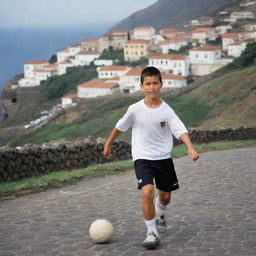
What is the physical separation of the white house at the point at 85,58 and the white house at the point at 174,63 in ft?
92.4

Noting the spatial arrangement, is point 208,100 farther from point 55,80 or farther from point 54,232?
Result: point 55,80

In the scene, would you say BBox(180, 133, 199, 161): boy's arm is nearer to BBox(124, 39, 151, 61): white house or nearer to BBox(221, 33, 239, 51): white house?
BBox(221, 33, 239, 51): white house

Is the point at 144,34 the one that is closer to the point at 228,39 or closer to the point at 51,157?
the point at 228,39

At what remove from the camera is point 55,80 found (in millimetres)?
101062

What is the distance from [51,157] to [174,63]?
73.2 m

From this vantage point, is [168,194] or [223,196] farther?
[223,196]

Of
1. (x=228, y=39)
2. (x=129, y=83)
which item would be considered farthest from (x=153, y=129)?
(x=228, y=39)

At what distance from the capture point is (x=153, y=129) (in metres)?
5.80

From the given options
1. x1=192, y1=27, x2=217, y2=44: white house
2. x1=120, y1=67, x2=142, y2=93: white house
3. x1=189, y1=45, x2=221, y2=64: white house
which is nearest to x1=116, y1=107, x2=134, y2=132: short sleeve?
x1=120, y1=67, x2=142, y2=93: white house

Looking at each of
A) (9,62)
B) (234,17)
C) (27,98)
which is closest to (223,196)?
(27,98)

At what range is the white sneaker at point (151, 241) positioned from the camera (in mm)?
5539

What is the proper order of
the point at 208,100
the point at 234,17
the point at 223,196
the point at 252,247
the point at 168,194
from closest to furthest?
the point at 252,247
the point at 168,194
the point at 223,196
the point at 208,100
the point at 234,17

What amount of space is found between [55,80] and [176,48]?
21.4m

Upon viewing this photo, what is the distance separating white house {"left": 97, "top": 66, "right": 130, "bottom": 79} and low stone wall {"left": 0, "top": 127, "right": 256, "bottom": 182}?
7604 cm
